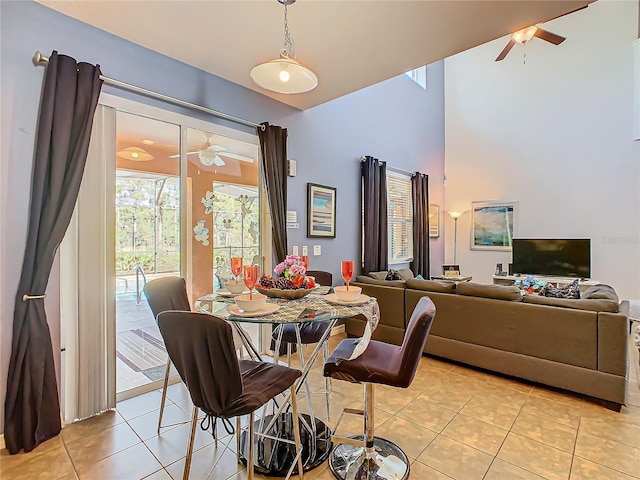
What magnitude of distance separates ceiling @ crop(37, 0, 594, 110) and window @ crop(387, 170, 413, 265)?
2746mm

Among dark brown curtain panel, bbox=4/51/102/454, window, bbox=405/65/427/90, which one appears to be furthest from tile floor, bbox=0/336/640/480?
window, bbox=405/65/427/90

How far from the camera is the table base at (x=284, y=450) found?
69.1 inches

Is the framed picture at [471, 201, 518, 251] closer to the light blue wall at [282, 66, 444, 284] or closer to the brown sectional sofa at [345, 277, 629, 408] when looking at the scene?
the light blue wall at [282, 66, 444, 284]

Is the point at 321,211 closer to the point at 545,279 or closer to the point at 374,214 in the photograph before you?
the point at 374,214

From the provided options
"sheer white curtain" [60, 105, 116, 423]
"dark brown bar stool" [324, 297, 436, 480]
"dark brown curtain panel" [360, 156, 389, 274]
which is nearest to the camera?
"dark brown bar stool" [324, 297, 436, 480]

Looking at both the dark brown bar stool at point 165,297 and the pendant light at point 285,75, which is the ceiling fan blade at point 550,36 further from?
the dark brown bar stool at point 165,297

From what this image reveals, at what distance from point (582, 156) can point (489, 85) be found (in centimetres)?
216

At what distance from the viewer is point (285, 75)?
2018mm

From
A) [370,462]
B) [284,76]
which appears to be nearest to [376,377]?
[370,462]

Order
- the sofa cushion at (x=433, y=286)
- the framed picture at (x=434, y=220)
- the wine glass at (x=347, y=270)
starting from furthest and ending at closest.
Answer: the framed picture at (x=434, y=220) → the sofa cushion at (x=433, y=286) → the wine glass at (x=347, y=270)

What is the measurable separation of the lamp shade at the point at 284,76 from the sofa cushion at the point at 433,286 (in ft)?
7.37

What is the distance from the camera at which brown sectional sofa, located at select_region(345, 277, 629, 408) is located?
7.87 ft

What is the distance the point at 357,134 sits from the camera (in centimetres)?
460

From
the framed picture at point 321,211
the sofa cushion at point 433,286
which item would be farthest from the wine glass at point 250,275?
the sofa cushion at point 433,286
